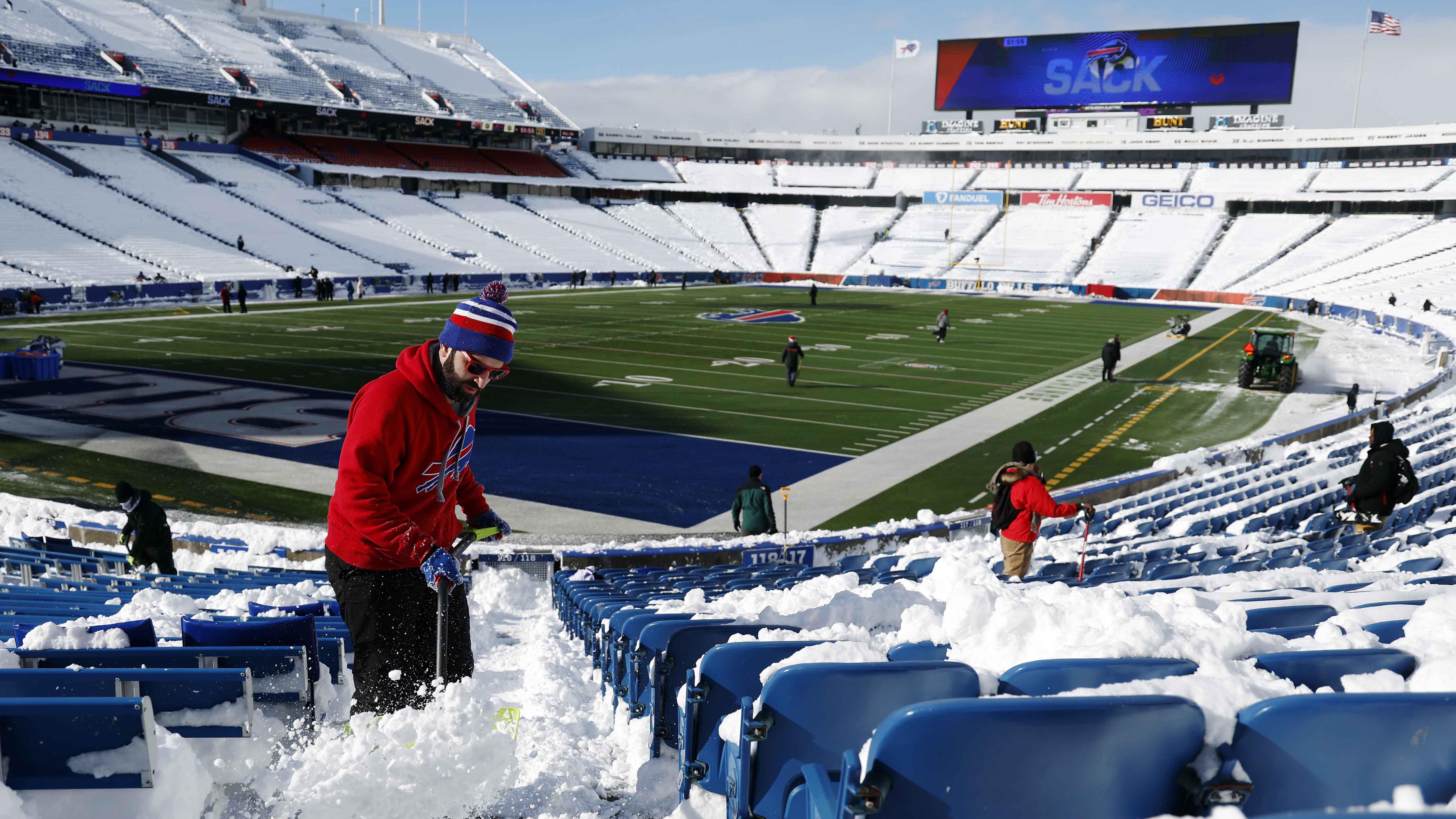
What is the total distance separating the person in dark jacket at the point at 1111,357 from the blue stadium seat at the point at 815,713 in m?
26.9

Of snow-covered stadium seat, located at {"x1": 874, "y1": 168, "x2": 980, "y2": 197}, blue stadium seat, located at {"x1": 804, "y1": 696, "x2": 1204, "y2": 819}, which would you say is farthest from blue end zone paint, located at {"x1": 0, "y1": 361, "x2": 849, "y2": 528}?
snow-covered stadium seat, located at {"x1": 874, "y1": 168, "x2": 980, "y2": 197}

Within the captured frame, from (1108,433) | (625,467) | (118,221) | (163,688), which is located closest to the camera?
(163,688)

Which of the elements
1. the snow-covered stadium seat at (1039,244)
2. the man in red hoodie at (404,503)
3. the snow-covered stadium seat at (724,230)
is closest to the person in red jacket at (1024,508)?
the man in red hoodie at (404,503)

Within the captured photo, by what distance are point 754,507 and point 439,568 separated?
938cm

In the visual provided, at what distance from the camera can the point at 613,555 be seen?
11219 millimetres

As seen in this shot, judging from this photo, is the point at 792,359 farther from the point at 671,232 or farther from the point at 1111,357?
the point at 671,232

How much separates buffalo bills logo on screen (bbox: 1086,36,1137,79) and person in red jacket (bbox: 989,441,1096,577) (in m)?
84.8

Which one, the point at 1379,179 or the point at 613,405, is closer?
the point at 613,405

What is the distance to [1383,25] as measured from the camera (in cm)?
6681

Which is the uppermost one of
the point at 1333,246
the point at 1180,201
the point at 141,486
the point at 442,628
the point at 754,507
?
the point at 1180,201

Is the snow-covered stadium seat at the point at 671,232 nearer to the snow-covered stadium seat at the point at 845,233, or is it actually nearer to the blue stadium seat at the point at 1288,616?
the snow-covered stadium seat at the point at 845,233

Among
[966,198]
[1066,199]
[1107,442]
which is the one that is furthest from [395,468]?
[966,198]

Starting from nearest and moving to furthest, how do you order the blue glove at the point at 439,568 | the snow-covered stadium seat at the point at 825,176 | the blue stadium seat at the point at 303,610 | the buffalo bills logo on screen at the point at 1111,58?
1. the blue glove at the point at 439,568
2. the blue stadium seat at the point at 303,610
3. the buffalo bills logo on screen at the point at 1111,58
4. the snow-covered stadium seat at the point at 825,176

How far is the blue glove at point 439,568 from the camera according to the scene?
154 inches
